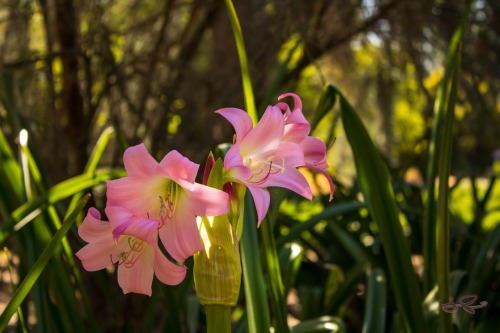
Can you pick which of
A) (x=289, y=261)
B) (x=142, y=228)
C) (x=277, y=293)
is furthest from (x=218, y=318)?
(x=289, y=261)

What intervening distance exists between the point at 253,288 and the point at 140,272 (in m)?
0.27

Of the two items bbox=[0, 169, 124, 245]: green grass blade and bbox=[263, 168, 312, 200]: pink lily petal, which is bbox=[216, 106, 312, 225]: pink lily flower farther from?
bbox=[0, 169, 124, 245]: green grass blade

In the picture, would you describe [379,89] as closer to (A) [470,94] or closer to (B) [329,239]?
(A) [470,94]

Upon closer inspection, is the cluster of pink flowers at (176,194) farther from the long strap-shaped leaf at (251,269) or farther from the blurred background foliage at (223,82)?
the blurred background foliage at (223,82)

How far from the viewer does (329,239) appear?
2.29 meters

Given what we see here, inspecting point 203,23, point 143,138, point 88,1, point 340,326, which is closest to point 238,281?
point 340,326

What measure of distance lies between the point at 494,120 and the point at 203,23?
1240 mm

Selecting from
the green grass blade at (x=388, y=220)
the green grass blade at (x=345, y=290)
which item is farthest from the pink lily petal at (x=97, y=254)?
the green grass blade at (x=345, y=290)

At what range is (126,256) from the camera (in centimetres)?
88

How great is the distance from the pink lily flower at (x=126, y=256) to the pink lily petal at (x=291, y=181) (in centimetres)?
14

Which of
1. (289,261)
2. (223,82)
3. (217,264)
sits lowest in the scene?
(289,261)

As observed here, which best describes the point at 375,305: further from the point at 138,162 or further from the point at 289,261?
the point at 138,162

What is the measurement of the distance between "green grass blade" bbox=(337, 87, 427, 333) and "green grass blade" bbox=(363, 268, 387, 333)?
148mm

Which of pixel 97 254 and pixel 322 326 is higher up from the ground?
pixel 97 254
